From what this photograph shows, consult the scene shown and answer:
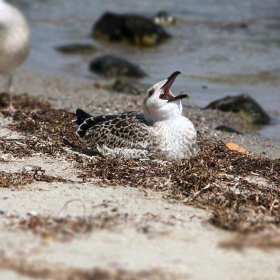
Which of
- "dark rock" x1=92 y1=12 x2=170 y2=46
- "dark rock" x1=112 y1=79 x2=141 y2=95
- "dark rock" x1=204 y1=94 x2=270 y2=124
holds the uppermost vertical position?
"dark rock" x1=204 y1=94 x2=270 y2=124

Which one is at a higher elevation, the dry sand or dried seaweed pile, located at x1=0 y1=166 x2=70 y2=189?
the dry sand

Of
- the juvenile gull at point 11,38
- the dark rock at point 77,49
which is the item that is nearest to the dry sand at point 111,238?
the juvenile gull at point 11,38

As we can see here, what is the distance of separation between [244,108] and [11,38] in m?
3.72

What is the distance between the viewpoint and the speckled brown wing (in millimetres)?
6711

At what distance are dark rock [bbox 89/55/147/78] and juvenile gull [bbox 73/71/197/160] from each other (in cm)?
615

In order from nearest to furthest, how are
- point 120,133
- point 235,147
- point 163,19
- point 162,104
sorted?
point 162,104 < point 120,133 < point 235,147 < point 163,19

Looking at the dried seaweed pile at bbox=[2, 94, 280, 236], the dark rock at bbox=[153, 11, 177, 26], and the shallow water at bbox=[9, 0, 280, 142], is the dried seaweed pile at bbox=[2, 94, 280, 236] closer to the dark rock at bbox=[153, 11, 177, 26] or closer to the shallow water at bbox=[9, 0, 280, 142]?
the shallow water at bbox=[9, 0, 280, 142]

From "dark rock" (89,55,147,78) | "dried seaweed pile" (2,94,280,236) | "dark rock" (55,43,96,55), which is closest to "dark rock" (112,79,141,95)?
"dark rock" (89,55,147,78)

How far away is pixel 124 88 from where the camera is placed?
37.8 feet

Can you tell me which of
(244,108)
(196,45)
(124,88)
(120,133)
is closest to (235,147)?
(120,133)

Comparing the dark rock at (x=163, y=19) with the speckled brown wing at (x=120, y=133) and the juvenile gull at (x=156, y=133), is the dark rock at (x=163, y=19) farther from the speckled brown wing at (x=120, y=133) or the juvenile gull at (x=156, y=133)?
the juvenile gull at (x=156, y=133)

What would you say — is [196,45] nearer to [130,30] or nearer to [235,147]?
[130,30]

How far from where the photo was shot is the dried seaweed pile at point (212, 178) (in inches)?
208

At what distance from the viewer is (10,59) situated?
1017cm
